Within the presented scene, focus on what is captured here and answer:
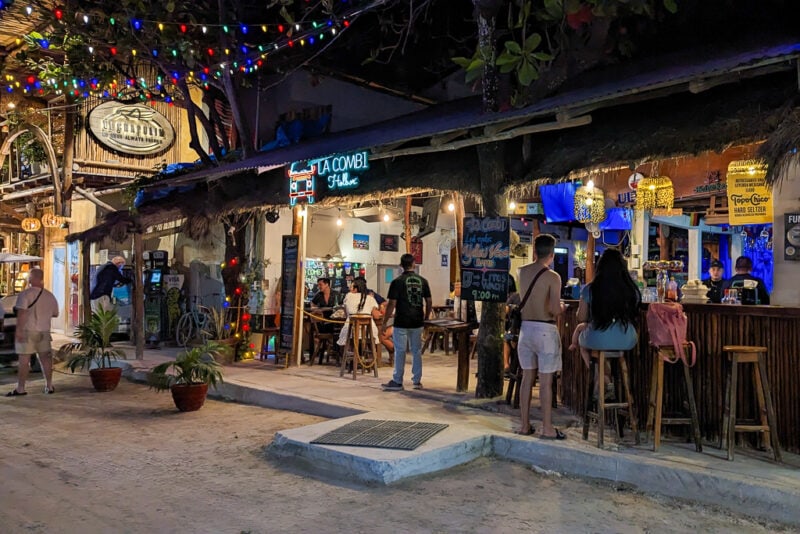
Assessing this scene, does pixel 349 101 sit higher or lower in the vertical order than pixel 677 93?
higher

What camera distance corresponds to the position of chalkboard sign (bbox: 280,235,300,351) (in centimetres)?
1114

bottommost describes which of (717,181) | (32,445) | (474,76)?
(32,445)

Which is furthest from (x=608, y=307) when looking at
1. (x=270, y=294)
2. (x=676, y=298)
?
(x=270, y=294)

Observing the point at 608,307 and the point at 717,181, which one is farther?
the point at 717,181

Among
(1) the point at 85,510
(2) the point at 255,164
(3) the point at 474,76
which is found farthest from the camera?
(2) the point at 255,164

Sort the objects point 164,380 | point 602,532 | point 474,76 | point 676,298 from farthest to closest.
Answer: point 164,380
point 474,76
point 676,298
point 602,532

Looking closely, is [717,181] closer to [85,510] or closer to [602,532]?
[602,532]

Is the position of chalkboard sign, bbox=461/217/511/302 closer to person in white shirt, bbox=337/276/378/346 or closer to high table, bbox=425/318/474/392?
high table, bbox=425/318/474/392

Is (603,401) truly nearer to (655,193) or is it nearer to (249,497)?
(249,497)

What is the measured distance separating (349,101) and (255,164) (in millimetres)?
4823

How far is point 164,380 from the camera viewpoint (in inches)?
335

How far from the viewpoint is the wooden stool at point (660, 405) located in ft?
18.3

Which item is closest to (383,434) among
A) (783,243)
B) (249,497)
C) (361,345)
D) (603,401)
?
(249,497)

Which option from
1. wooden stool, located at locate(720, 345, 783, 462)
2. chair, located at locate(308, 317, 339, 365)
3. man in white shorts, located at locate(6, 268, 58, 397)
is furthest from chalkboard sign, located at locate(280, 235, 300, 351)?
wooden stool, located at locate(720, 345, 783, 462)
